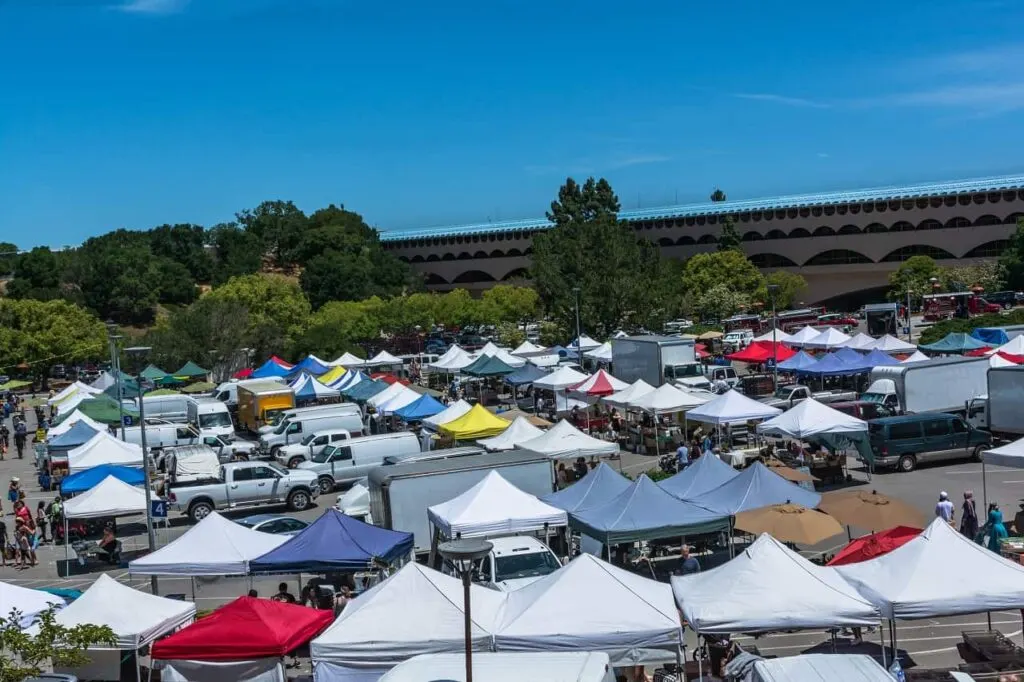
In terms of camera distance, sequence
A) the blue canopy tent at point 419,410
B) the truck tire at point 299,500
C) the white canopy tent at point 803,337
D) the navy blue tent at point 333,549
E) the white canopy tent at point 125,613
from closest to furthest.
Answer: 1. the white canopy tent at point 125,613
2. the navy blue tent at point 333,549
3. the truck tire at point 299,500
4. the blue canopy tent at point 419,410
5. the white canopy tent at point 803,337

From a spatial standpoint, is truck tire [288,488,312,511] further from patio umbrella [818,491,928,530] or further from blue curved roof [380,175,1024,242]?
blue curved roof [380,175,1024,242]

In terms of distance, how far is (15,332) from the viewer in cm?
5909

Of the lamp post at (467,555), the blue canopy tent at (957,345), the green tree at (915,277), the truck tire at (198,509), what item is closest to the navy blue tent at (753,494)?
the lamp post at (467,555)

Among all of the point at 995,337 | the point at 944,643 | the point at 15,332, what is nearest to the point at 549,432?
the point at 944,643

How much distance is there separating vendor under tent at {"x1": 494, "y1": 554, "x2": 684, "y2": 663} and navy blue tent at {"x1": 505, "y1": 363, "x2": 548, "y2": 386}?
25.1 metres

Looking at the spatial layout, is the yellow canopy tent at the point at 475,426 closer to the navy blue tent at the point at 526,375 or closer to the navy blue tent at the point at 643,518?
the navy blue tent at the point at 526,375

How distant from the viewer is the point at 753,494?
1684 cm

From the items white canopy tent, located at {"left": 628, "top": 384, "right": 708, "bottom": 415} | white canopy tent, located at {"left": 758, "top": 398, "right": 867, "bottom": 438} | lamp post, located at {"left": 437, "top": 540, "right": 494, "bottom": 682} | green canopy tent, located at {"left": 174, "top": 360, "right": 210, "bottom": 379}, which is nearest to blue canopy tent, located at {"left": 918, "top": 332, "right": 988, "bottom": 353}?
white canopy tent, located at {"left": 628, "top": 384, "right": 708, "bottom": 415}

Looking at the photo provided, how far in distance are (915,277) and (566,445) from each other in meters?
57.0

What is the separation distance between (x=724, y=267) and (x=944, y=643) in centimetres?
6473

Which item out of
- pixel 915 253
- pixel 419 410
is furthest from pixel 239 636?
pixel 915 253

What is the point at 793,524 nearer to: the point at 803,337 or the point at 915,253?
the point at 803,337

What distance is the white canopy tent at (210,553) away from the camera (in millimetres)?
15258

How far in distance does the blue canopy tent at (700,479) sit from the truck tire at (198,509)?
1052cm
